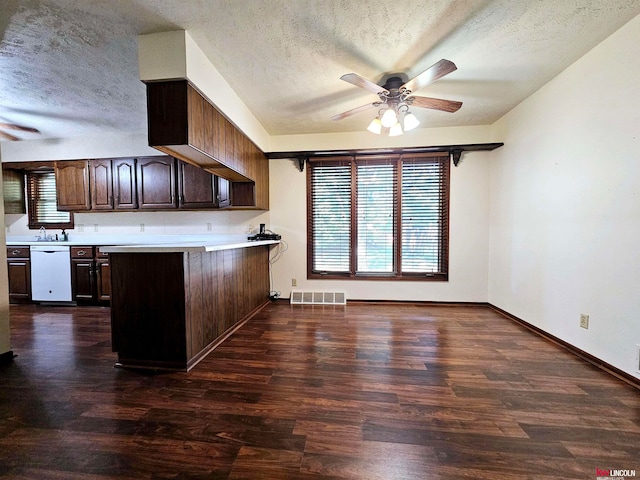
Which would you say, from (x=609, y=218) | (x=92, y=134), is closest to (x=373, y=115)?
(x=609, y=218)

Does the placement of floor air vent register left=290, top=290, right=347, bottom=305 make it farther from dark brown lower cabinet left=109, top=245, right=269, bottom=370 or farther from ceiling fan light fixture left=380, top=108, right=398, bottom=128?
ceiling fan light fixture left=380, top=108, right=398, bottom=128

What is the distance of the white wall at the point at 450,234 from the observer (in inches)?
140

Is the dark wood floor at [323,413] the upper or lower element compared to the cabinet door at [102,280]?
lower

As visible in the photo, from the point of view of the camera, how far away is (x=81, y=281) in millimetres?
3693

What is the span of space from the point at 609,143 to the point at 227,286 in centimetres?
347

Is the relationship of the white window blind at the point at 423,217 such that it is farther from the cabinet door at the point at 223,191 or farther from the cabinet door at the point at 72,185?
the cabinet door at the point at 72,185

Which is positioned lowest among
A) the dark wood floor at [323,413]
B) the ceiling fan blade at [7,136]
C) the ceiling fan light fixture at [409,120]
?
the dark wood floor at [323,413]

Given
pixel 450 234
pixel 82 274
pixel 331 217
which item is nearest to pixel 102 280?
pixel 82 274

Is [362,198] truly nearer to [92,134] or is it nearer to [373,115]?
[373,115]

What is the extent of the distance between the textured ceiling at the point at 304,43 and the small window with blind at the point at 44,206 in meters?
1.77

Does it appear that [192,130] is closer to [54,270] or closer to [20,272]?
[54,270]

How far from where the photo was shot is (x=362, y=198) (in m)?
3.76

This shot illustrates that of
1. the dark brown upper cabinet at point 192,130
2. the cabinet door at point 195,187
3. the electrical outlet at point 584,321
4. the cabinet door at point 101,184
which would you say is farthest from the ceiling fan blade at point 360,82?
the cabinet door at point 101,184

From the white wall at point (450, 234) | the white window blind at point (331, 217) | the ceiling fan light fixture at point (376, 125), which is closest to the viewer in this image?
the ceiling fan light fixture at point (376, 125)
